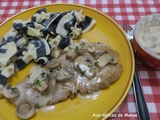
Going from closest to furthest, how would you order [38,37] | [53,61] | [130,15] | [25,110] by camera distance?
[25,110] < [53,61] < [38,37] < [130,15]

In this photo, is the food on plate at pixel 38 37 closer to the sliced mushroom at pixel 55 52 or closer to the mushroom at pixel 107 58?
the sliced mushroom at pixel 55 52

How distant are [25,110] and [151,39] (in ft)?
3.74

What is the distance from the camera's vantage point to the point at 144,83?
1737mm

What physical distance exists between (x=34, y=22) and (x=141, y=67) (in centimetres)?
104

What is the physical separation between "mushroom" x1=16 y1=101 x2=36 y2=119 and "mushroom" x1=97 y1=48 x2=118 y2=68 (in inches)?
23.1

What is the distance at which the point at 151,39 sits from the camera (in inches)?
71.4

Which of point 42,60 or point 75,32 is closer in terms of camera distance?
point 42,60

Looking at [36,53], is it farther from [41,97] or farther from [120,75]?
[120,75]

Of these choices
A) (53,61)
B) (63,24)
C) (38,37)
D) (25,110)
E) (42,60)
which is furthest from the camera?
(63,24)

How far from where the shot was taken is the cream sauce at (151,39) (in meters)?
1.74

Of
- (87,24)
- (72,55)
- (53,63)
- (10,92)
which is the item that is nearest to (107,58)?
(72,55)

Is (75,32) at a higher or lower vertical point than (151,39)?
higher

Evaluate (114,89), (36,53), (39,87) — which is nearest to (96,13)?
(36,53)

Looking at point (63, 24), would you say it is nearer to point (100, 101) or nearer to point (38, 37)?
point (38, 37)
